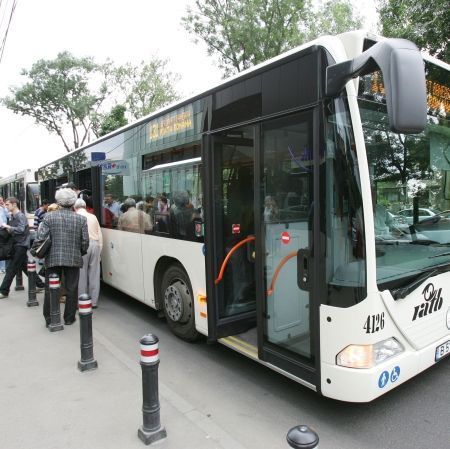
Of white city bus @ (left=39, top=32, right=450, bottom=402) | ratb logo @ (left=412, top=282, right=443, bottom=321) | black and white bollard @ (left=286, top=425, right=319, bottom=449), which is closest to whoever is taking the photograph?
black and white bollard @ (left=286, top=425, right=319, bottom=449)

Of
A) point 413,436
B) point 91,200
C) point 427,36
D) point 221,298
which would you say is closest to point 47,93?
point 91,200

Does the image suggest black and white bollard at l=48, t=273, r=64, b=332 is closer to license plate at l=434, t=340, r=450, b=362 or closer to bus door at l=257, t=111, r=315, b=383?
bus door at l=257, t=111, r=315, b=383

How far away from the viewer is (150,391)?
2.97m

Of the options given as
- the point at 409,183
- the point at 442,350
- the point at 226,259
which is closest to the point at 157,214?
the point at 226,259

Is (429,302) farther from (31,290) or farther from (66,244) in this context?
(31,290)

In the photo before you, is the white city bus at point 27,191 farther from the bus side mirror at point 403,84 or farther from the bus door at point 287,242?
the bus side mirror at point 403,84

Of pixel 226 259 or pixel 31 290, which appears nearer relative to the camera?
pixel 226 259

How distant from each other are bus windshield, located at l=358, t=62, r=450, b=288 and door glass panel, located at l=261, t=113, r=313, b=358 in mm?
482

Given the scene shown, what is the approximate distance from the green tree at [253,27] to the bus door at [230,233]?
13748 millimetres

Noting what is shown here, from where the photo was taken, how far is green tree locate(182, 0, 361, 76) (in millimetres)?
16453

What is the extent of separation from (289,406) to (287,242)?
1.45 meters

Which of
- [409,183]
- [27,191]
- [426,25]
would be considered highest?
[426,25]

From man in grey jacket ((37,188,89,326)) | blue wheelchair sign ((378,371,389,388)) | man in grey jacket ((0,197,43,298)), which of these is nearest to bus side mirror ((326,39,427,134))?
blue wheelchair sign ((378,371,389,388))

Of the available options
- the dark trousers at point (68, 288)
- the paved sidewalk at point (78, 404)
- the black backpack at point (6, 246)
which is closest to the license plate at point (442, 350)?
the paved sidewalk at point (78, 404)
